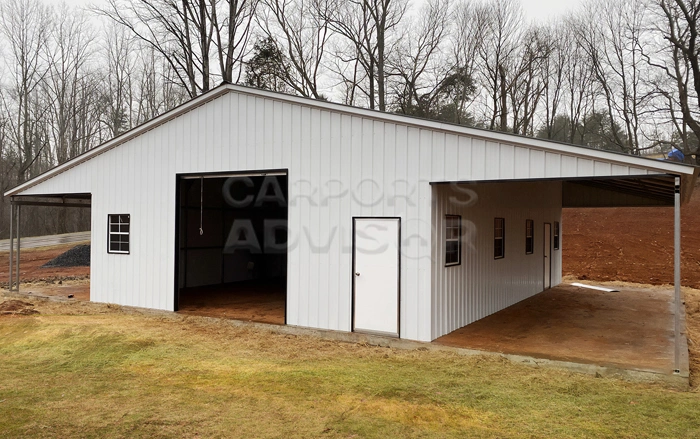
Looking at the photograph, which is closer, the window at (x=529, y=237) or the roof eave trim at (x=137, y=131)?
the roof eave trim at (x=137, y=131)

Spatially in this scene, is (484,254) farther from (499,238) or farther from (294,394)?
(294,394)

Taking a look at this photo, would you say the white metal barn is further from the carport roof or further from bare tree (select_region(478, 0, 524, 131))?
bare tree (select_region(478, 0, 524, 131))

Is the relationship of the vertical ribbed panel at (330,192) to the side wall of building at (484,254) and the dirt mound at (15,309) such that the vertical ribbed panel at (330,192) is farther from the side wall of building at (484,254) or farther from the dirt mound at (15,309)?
the dirt mound at (15,309)

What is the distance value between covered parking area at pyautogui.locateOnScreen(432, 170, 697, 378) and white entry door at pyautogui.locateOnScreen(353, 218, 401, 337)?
90cm

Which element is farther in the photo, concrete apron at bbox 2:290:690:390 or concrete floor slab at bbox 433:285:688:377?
concrete floor slab at bbox 433:285:688:377

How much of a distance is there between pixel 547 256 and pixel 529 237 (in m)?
2.27

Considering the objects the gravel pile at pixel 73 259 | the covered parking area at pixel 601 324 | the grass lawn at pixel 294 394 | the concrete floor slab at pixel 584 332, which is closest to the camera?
the grass lawn at pixel 294 394

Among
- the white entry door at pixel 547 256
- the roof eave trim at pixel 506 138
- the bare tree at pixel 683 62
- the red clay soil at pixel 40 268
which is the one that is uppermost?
the bare tree at pixel 683 62

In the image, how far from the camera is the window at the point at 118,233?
1166 centimetres

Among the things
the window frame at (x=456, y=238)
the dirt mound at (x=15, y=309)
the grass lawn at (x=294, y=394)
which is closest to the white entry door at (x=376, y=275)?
the grass lawn at (x=294, y=394)

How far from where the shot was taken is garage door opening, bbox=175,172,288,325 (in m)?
13.4

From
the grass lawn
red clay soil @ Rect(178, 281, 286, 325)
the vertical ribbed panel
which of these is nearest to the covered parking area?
the vertical ribbed panel

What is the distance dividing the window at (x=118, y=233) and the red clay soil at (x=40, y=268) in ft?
19.9

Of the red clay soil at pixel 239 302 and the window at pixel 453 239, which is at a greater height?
the window at pixel 453 239
